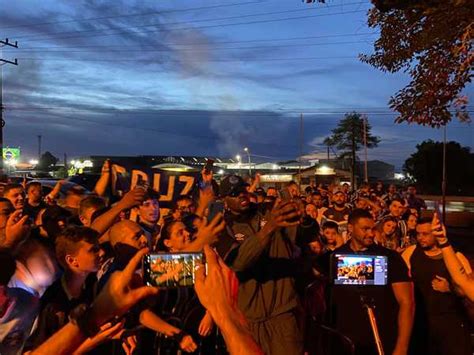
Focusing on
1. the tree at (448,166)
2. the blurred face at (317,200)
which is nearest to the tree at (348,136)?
the tree at (448,166)

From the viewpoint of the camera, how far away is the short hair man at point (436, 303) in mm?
5250

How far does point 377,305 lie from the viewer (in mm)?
5121

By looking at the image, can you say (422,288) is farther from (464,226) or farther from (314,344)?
(464,226)

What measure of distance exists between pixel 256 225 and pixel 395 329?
1.55 m

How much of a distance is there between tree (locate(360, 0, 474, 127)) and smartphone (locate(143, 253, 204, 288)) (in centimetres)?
536

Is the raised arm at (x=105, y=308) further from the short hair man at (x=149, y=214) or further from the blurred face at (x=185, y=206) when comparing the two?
the blurred face at (x=185, y=206)

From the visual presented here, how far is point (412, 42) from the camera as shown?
9.83m

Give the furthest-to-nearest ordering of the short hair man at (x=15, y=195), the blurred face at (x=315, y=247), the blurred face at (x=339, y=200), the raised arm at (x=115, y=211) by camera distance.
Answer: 1. the blurred face at (x=339, y=200)
2. the short hair man at (x=15, y=195)
3. the blurred face at (x=315, y=247)
4. the raised arm at (x=115, y=211)

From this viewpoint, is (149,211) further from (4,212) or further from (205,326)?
(205,326)

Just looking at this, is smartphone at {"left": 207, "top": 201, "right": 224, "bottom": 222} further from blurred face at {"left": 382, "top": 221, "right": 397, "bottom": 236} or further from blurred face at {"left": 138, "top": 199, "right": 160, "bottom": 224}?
blurred face at {"left": 382, "top": 221, "right": 397, "bottom": 236}

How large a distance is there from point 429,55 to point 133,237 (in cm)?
659

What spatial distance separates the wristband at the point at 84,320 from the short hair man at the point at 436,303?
139 inches

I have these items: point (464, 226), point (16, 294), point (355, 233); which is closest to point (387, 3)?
point (355, 233)

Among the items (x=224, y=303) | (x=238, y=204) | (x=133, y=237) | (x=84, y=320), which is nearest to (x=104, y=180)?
(x=133, y=237)
